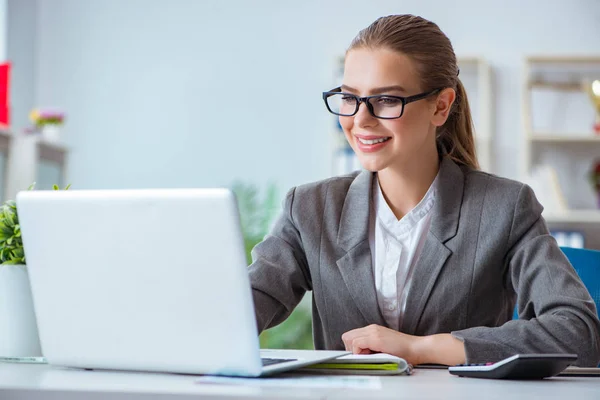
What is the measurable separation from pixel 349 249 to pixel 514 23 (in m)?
3.53

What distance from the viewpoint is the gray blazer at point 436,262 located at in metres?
1.48

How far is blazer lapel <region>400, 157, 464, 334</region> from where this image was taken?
150 cm

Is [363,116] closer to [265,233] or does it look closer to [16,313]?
[16,313]

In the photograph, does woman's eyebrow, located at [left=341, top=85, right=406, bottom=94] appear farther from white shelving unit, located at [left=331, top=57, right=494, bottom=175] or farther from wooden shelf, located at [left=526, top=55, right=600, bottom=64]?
wooden shelf, located at [left=526, top=55, right=600, bottom=64]

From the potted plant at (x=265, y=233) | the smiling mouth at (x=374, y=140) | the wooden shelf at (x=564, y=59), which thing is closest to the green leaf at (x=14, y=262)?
the smiling mouth at (x=374, y=140)

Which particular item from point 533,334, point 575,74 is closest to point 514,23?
point 575,74

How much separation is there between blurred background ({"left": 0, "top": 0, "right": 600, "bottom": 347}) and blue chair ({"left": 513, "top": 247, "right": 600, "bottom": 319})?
2.90 metres

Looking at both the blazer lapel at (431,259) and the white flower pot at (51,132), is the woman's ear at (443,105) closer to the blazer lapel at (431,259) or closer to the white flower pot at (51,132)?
the blazer lapel at (431,259)

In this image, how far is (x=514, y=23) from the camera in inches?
186

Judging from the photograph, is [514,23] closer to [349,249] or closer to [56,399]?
[349,249]

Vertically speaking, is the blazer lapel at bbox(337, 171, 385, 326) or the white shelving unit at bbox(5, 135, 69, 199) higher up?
the white shelving unit at bbox(5, 135, 69, 199)

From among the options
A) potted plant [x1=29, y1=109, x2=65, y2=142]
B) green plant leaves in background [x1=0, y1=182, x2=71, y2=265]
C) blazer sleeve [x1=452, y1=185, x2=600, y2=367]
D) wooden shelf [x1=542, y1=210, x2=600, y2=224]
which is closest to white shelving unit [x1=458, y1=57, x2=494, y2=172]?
wooden shelf [x1=542, y1=210, x2=600, y2=224]

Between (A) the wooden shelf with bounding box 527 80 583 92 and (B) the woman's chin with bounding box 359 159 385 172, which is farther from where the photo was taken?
(A) the wooden shelf with bounding box 527 80 583 92

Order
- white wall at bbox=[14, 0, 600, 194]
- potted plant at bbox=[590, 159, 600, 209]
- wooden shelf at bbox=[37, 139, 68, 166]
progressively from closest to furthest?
wooden shelf at bbox=[37, 139, 68, 166] < potted plant at bbox=[590, 159, 600, 209] < white wall at bbox=[14, 0, 600, 194]
